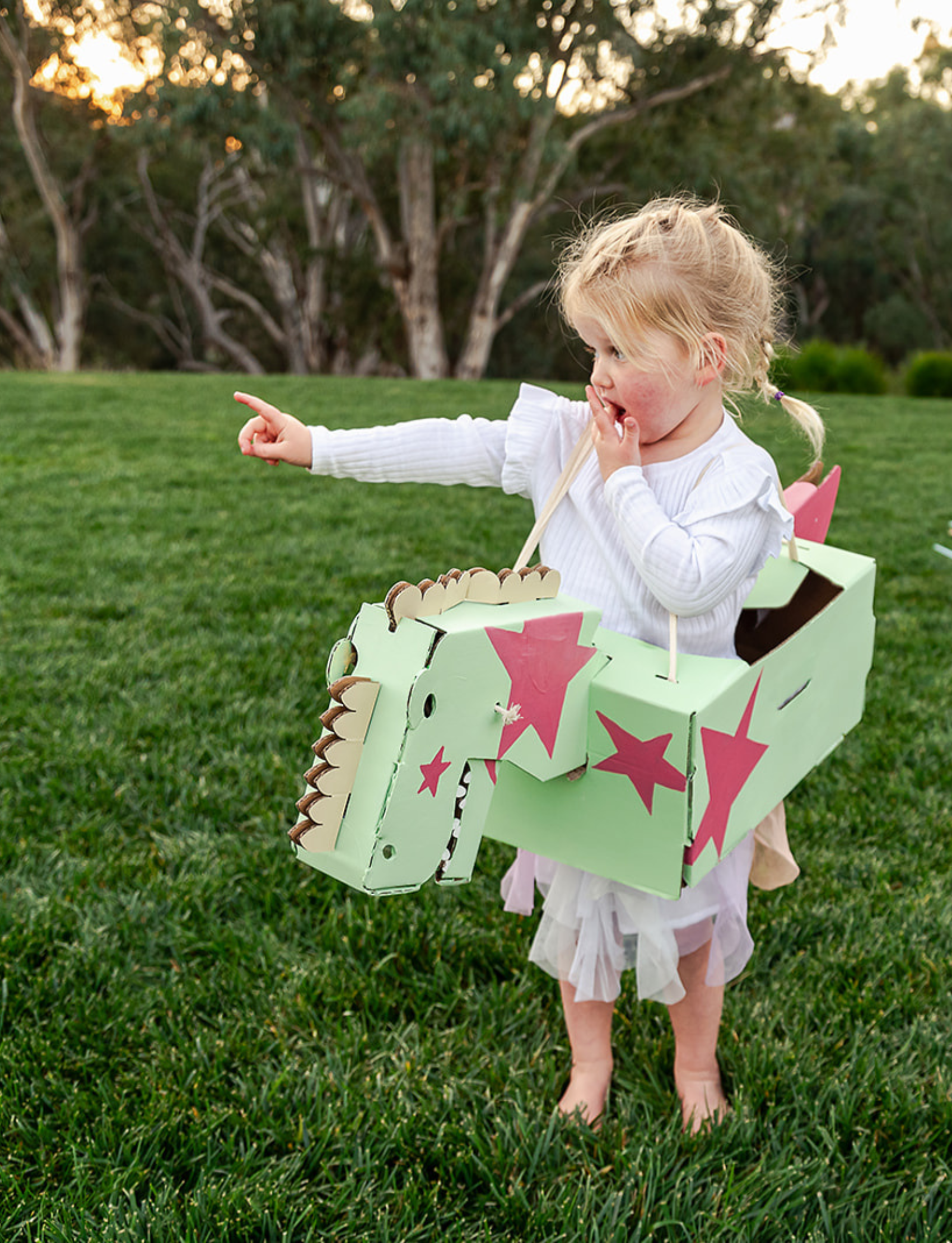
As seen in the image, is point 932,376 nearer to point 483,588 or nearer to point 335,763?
point 483,588

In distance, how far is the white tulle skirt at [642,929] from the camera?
1.76 metres

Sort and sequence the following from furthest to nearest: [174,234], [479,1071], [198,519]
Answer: [174,234] → [198,519] → [479,1071]

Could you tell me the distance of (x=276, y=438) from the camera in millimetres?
1700

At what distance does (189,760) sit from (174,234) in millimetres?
26917

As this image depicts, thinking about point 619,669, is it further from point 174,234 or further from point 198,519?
point 174,234

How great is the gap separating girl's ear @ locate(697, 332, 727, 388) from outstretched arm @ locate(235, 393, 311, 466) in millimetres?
633

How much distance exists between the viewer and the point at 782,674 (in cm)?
159

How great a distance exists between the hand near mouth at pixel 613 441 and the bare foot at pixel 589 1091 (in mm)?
1158

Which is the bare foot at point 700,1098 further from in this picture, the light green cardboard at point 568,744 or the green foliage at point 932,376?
the green foliage at point 932,376

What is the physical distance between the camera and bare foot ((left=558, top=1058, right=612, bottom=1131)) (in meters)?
1.93

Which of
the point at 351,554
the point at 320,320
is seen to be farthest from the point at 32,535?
the point at 320,320

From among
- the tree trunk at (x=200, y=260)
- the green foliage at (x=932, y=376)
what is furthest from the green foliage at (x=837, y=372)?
the tree trunk at (x=200, y=260)

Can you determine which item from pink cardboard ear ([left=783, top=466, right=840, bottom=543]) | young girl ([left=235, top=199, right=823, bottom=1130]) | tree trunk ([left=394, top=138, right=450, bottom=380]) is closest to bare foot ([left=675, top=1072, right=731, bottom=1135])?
young girl ([left=235, top=199, right=823, bottom=1130])

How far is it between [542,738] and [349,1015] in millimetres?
1076
